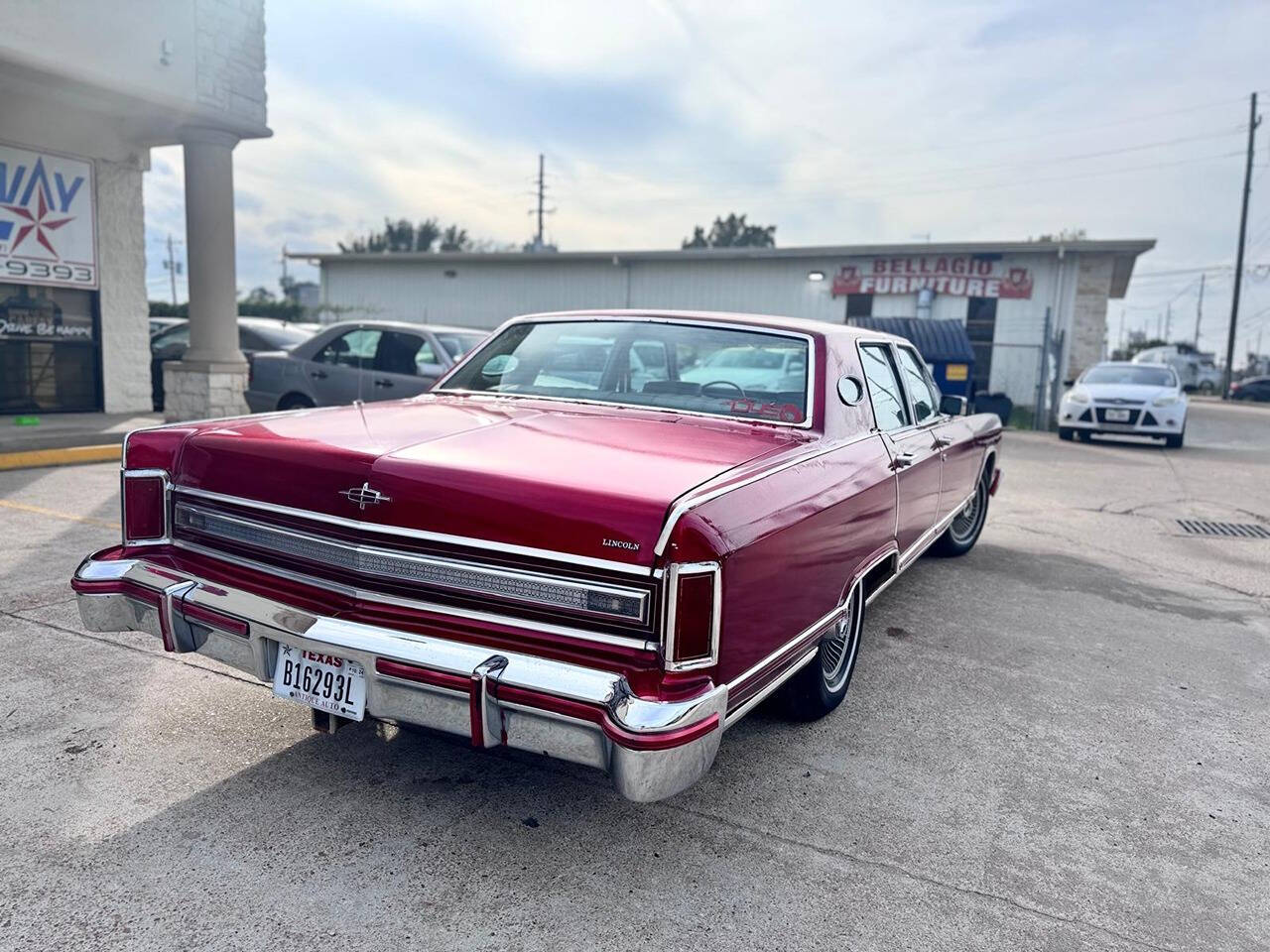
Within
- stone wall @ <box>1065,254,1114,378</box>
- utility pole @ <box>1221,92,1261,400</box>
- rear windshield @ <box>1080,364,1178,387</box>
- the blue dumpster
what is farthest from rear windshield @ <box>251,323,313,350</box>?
utility pole @ <box>1221,92,1261,400</box>

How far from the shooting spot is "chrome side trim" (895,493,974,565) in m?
4.13

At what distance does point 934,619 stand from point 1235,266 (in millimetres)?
38278

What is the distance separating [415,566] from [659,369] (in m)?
1.55

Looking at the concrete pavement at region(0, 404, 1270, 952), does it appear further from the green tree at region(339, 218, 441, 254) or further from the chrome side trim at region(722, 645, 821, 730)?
the green tree at region(339, 218, 441, 254)

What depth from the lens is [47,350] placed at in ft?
35.0

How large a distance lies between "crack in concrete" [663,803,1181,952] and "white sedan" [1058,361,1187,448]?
13.7 metres

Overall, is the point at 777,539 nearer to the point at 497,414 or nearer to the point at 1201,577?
the point at 497,414

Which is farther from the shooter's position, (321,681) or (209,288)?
(209,288)

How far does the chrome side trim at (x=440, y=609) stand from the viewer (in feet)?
7.41

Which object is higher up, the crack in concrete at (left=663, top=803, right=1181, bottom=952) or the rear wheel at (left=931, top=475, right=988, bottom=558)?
the rear wheel at (left=931, top=475, right=988, bottom=558)

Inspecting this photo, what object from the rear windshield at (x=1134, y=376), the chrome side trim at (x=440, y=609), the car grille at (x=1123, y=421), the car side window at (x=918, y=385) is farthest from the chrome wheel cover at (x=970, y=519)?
the rear windshield at (x=1134, y=376)

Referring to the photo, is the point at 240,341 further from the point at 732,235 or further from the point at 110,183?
the point at 732,235

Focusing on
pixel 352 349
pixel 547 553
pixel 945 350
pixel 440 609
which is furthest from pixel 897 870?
pixel 945 350

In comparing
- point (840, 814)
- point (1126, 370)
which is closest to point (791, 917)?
point (840, 814)
